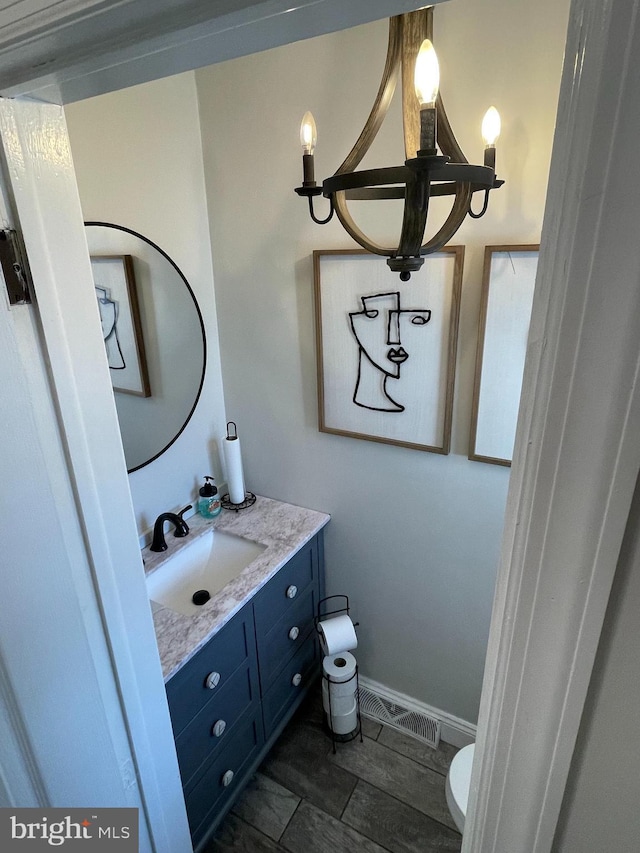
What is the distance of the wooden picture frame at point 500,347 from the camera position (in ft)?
4.52

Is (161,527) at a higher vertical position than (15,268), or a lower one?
lower

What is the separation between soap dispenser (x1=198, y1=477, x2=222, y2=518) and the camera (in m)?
1.96

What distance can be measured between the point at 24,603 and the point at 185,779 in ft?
3.46

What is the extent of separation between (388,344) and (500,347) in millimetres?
358

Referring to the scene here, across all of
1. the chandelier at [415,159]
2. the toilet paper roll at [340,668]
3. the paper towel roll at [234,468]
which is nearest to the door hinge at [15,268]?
the chandelier at [415,159]

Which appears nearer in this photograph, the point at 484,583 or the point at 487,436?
the point at 487,436

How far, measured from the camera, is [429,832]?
1709 millimetres

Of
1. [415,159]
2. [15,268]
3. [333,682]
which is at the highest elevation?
[415,159]

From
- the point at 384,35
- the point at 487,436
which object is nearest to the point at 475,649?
the point at 487,436

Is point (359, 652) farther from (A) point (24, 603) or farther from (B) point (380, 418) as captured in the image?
(A) point (24, 603)

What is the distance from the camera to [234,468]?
201 cm

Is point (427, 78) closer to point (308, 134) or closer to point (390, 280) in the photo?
point (308, 134)

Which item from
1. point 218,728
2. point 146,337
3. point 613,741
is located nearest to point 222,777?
point 218,728

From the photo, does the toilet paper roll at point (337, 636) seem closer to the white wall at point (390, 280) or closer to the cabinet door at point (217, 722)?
the white wall at point (390, 280)
